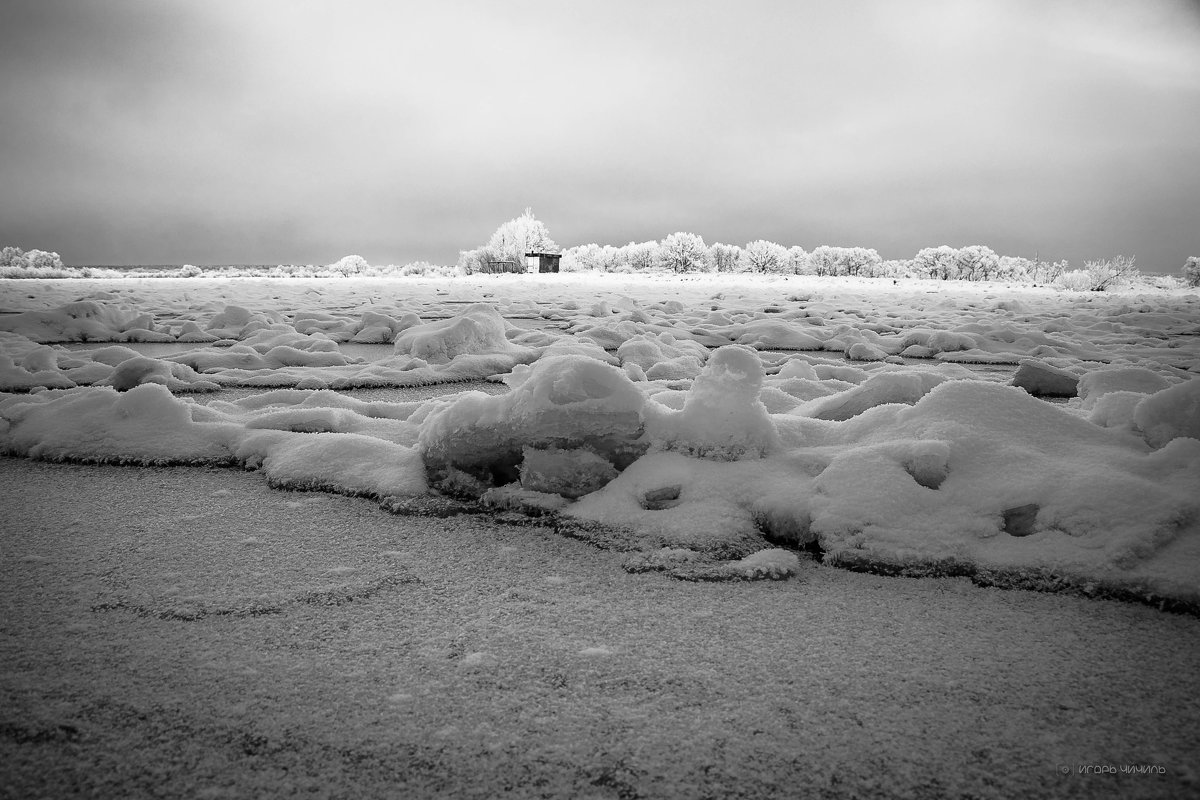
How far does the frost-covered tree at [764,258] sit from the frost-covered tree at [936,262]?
5.65 metres

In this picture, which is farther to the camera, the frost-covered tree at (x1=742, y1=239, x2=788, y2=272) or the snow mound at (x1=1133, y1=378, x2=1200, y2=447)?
the frost-covered tree at (x1=742, y1=239, x2=788, y2=272)

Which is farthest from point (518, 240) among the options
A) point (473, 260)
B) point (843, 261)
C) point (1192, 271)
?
point (1192, 271)

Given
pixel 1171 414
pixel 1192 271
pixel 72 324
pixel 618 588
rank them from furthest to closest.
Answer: pixel 1192 271 < pixel 72 324 < pixel 1171 414 < pixel 618 588

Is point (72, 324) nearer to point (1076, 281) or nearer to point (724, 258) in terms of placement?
point (1076, 281)

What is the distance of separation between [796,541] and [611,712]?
71 cm

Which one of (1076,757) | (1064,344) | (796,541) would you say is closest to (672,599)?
(796,541)

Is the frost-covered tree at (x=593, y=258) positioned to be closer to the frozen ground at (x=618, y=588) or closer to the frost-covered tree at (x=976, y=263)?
the frost-covered tree at (x=976, y=263)

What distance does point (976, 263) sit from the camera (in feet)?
91.8

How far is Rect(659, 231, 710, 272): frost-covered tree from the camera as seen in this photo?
30109mm

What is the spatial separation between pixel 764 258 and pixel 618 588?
99.5 feet

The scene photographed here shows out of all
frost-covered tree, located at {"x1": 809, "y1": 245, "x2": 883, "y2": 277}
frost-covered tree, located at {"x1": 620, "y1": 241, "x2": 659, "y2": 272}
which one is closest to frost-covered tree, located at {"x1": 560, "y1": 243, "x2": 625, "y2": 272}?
frost-covered tree, located at {"x1": 620, "y1": 241, "x2": 659, "y2": 272}

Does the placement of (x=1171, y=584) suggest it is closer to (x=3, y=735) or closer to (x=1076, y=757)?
(x=1076, y=757)

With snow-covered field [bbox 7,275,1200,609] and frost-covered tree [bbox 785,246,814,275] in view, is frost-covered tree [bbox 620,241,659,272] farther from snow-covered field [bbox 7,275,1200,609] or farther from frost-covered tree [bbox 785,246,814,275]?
snow-covered field [bbox 7,275,1200,609]

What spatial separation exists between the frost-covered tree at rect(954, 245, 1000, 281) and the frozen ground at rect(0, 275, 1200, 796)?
1144 inches
